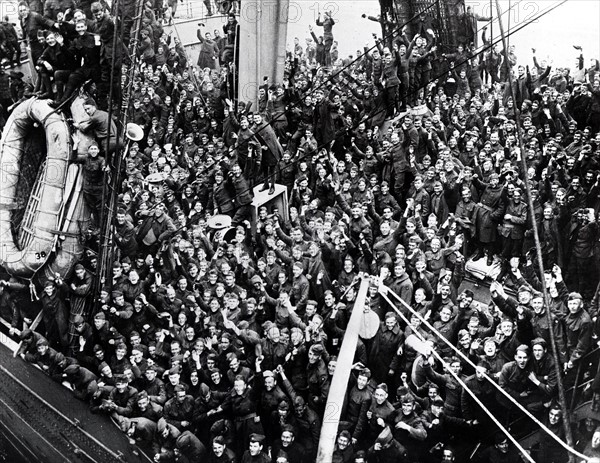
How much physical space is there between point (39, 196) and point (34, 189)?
15 centimetres

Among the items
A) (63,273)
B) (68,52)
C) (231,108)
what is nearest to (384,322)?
(63,273)

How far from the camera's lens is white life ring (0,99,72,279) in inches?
413

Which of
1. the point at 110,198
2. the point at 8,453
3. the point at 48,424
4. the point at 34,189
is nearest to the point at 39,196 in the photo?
the point at 34,189

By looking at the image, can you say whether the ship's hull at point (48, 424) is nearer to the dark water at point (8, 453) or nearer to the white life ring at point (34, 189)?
the dark water at point (8, 453)

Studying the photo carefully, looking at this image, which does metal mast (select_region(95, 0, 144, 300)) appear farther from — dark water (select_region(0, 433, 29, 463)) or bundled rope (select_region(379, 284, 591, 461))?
bundled rope (select_region(379, 284, 591, 461))

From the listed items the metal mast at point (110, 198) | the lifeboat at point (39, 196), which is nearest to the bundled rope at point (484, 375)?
the metal mast at point (110, 198)

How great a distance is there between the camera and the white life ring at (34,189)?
10.5 m

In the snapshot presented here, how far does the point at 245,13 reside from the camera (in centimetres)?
1429

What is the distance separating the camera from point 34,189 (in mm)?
10805

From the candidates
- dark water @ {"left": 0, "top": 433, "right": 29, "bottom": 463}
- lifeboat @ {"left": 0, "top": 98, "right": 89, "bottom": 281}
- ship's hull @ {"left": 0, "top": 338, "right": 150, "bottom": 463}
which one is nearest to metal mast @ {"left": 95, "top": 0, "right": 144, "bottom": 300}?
lifeboat @ {"left": 0, "top": 98, "right": 89, "bottom": 281}

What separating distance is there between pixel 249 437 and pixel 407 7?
1000 centimetres

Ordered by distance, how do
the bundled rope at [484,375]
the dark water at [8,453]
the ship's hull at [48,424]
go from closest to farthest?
the bundled rope at [484,375], the ship's hull at [48,424], the dark water at [8,453]

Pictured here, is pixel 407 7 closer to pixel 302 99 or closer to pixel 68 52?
pixel 302 99

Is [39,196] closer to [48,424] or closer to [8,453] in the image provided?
[48,424]
